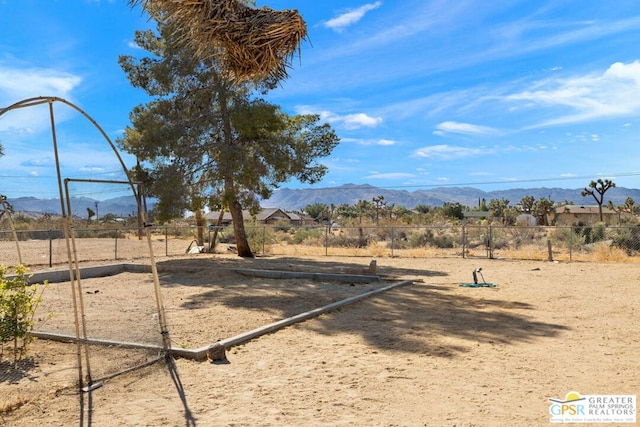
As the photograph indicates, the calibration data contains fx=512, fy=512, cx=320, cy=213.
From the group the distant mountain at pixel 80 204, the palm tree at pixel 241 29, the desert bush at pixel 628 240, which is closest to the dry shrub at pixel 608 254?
the desert bush at pixel 628 240

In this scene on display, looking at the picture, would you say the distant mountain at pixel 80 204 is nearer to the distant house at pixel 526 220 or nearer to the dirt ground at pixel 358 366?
the dirt ground at pixel 358 366

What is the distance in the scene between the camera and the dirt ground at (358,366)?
4.65 metres

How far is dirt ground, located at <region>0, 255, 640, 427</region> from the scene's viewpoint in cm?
Answer: 465

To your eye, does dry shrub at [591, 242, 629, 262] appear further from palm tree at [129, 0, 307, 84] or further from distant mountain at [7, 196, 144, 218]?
distant mountain at [7, 196, 144, 218]

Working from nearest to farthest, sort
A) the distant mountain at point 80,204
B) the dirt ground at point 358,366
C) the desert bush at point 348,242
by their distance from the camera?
the dirt ground at point 358,366 < the distant mountain at point 80,204 < the desert bush at point 348,242

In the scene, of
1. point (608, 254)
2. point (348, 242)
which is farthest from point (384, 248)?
point (608, 254)

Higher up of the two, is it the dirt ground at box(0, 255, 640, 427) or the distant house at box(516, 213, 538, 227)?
the distant house at box(516, 213, 538, 227)

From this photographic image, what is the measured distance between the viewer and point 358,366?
6.03 metres

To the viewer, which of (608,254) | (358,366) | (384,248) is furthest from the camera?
(384,248)

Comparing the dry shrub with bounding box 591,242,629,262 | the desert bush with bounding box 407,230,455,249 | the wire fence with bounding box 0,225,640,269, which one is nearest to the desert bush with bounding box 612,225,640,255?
the wire fence with bounding box 0,225,640,269

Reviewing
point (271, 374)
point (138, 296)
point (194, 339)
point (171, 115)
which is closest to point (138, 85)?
point (171, 115)

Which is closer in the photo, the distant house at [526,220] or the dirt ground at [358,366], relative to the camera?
the dirt ground at [358,366]

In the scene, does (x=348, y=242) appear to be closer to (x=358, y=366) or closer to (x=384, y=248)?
(x=384, y=248)

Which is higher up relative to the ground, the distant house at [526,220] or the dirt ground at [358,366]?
the distant house at [526,220]
